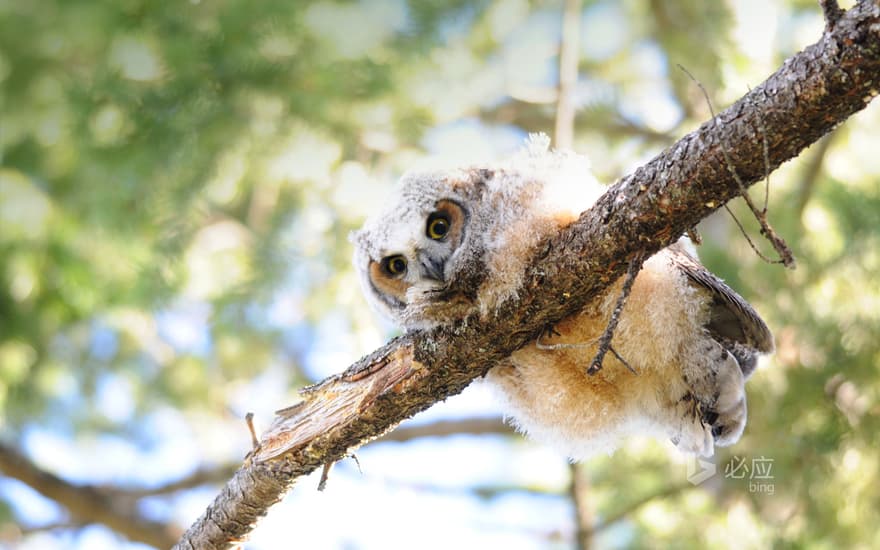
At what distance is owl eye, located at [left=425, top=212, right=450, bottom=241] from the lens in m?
2.19

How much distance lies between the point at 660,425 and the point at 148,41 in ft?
9.41

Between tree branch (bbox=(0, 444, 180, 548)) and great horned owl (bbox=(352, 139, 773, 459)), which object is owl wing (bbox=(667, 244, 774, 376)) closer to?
great horned owl (bbox=(352, 139, 773, 459))

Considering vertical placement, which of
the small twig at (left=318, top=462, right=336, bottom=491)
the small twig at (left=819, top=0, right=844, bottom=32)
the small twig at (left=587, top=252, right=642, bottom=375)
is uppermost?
the small twig at (left=819, top=0, right=844, bottom=32)

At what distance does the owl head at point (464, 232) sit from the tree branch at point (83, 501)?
230cm

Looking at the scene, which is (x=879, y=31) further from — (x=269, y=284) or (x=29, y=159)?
Answer: (x=29, y=159)

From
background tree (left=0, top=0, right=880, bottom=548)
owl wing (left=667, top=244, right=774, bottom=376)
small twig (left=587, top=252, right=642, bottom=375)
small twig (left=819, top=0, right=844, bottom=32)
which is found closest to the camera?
small twig (left=819, top=0, right=844, bottom=32)

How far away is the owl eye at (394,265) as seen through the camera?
2268mm

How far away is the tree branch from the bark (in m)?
2.00

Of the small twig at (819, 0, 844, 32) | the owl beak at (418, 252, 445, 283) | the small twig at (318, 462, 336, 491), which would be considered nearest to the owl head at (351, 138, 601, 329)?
the owl beak at (418, 252, 445, 283)

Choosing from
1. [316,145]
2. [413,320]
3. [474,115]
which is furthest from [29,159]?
[413,320]

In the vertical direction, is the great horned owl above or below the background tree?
below

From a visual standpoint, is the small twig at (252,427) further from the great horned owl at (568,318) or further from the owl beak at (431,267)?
the owl beak at (431,267)

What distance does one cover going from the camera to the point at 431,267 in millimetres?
2109

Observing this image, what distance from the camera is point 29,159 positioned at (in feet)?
15.6
